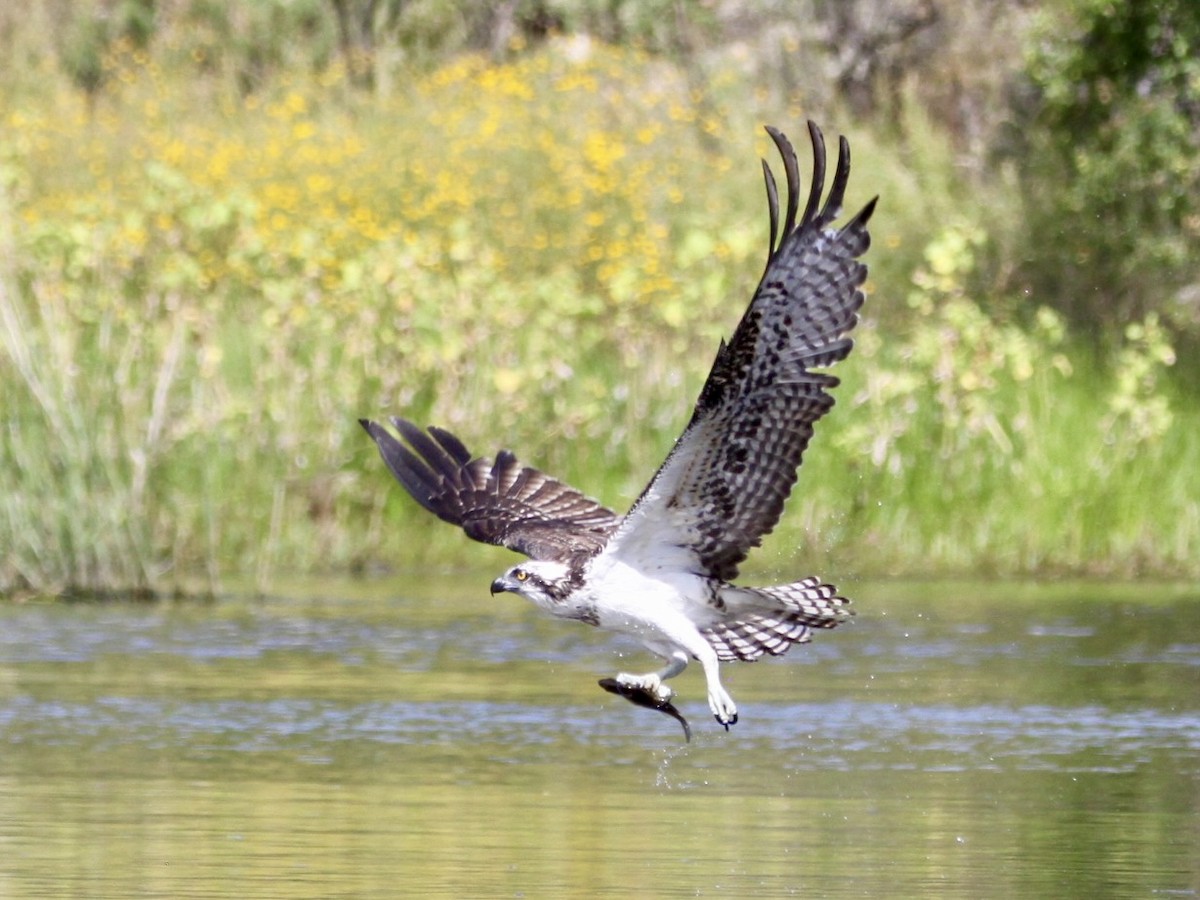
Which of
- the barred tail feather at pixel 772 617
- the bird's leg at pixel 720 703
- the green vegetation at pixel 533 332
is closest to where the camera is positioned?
the bird's leg at pixel 720 703

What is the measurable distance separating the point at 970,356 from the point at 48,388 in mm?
4914

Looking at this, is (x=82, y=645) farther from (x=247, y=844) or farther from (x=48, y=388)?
(x=247, y=844)

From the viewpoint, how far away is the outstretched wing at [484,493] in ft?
30.1

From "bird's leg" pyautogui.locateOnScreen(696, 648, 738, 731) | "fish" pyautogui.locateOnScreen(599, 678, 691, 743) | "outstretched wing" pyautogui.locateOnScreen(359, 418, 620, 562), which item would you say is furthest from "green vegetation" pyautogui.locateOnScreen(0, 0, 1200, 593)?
"bird's leg" pyautogui.locateOnScreen(696, 648, 738, 731)

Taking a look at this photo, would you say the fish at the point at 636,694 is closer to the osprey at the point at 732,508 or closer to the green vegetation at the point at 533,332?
the osprey at the point at 732,508

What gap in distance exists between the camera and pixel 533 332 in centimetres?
1508

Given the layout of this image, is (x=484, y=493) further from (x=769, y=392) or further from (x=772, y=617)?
(x=769, y=392)

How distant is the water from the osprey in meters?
0.59

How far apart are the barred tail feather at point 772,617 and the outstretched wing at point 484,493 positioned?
0.52 m

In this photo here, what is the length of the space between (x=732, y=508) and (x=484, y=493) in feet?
5.32

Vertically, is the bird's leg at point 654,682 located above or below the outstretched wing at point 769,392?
below

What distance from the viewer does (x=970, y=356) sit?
14.8 metres

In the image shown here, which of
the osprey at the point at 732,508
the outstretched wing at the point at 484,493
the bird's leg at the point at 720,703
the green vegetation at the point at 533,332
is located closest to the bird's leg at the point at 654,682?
the osprey at the point at 732,508

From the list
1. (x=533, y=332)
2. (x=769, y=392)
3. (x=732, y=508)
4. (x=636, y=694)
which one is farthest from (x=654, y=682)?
(x=533, y=332)
